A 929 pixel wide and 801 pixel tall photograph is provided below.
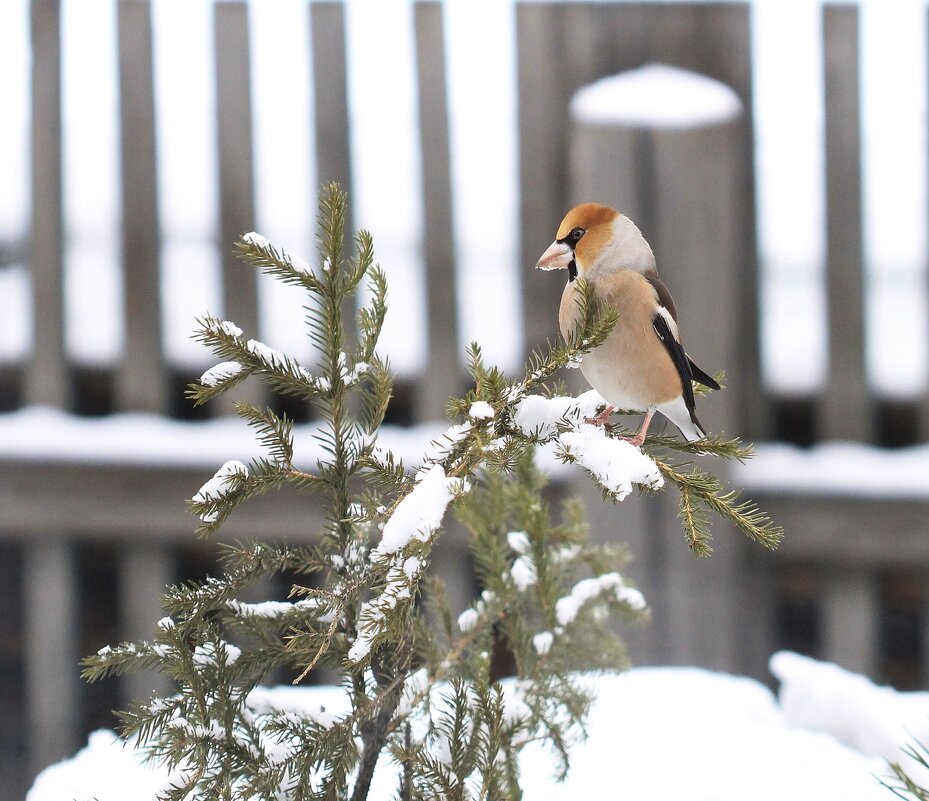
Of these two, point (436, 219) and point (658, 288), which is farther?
point (436, 219)

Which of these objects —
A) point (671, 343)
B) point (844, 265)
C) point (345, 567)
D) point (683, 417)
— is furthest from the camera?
point (844, 265)

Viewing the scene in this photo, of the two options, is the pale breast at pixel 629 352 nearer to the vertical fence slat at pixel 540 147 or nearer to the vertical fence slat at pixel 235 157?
the vertical fence slat at pixel 540 147

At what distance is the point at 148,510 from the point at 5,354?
1.46 ft

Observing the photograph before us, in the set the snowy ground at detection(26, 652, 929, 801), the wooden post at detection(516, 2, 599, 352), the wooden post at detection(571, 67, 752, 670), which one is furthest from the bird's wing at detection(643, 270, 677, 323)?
the wooden post at detection(516, 2, 599, 352)

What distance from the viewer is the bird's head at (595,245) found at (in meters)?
0.77

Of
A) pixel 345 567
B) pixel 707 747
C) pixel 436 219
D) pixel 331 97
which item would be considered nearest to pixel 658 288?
pixel 345 567

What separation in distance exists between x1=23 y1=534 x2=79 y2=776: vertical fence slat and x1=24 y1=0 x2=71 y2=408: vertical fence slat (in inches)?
11.7

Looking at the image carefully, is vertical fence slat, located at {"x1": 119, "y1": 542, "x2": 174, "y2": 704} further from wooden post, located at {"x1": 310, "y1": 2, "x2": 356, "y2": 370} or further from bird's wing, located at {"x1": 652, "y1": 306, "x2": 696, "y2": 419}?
bird's wing, located at {"x1": 652, "y1": 306, "x2": 696, "y2": 419}

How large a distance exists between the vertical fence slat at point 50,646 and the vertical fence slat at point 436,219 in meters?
0.74

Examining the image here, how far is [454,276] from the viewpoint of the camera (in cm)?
178

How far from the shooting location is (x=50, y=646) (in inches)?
73.1

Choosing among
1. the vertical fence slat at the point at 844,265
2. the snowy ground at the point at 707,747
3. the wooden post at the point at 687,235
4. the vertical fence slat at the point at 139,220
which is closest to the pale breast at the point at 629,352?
the snowy ground at the point at 707,747

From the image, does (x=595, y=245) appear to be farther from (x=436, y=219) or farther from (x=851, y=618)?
(x=851, y=618)

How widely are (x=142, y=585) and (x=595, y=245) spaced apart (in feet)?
4.28
